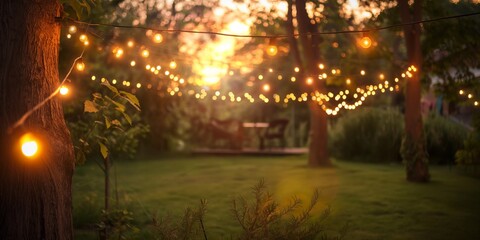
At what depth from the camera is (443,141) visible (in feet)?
44.7

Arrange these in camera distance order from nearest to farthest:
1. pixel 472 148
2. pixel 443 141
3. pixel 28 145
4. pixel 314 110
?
pixel 28 145 < pixel 472 148 < pixel 314 110 < pixel 443 141

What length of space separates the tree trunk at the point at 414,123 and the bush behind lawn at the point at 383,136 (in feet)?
12.3

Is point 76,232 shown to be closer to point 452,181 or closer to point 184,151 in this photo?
point 452,181

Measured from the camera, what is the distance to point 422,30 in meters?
10.4

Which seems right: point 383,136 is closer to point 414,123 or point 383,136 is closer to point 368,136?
point 368,136

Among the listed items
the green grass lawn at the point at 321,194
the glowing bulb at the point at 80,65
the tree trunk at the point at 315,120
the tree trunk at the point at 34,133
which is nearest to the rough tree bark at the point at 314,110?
the tree trunk at the point at 315,120

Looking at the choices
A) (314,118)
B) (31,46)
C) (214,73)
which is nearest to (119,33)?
(214,73)

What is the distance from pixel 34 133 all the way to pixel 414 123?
8.23 m

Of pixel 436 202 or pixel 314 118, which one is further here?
pixel 314 118

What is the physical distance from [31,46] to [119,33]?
1591 cm

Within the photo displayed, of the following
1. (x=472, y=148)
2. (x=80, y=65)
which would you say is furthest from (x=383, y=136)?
(x=80, y=65)

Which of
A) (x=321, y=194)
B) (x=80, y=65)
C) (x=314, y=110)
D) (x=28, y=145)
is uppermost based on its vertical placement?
(x=314, y=110)

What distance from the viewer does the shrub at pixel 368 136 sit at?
46.0ft

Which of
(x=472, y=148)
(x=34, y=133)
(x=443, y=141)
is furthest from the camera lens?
(x=443, y=141)
